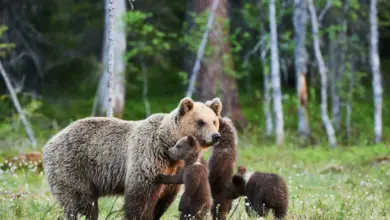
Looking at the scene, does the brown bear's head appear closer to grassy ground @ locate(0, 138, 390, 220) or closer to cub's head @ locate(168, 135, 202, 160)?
cub's head @ locate(168, 135, 202, 160)

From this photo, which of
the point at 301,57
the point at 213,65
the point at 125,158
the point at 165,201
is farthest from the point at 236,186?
the point at 213,65

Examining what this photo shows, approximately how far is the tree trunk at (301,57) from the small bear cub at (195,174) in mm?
14727

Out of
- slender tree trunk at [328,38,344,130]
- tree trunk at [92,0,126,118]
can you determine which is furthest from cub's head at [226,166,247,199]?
slender tree trunk at [328,38,344,130]

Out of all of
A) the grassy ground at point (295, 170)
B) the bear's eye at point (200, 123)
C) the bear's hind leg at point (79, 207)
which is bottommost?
the grassy ground at point (295, 170)

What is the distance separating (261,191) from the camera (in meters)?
8.80

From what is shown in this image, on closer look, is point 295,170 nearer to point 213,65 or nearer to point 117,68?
point 213,65

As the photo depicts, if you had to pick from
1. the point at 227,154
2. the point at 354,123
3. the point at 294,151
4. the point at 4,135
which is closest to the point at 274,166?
the point at 294,151

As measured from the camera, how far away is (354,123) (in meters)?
28.4

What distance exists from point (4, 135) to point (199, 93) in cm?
633

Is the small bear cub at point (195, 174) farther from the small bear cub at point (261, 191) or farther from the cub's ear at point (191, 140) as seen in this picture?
the small bear cub at point (261, 191)

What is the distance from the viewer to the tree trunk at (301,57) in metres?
22.4

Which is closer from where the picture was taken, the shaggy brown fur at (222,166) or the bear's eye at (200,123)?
the bear's eye at (200,123)

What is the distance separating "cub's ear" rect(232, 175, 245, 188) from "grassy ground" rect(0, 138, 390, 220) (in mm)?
404

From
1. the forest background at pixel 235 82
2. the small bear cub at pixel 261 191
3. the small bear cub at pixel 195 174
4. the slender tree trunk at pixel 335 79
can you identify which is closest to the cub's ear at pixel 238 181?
the small bear cub at pixel 261 191
